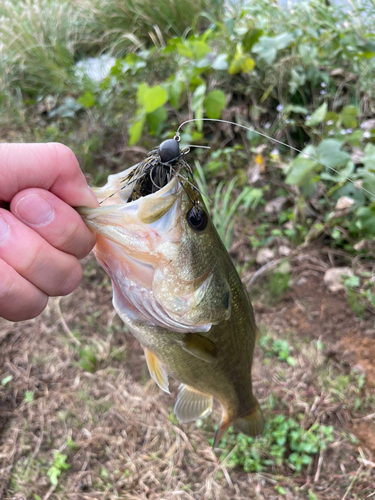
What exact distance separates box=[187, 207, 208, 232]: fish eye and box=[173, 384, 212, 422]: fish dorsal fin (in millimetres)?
884

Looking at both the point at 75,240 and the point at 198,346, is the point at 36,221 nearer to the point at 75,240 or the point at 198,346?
the point at 75,240

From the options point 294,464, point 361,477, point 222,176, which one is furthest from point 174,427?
point 222,176

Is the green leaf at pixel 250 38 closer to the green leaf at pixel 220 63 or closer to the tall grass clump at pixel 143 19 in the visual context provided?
the green leaf at pixel 220 63

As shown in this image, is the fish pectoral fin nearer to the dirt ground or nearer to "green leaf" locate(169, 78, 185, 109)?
the dirt ground

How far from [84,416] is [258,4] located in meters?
4.62

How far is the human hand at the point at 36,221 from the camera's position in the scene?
0.85m

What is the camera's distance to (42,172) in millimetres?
884

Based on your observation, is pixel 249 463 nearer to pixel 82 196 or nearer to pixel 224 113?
pixel 82 196

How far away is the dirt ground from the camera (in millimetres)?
1837

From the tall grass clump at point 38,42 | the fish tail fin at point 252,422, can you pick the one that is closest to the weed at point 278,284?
the fish tail fin at point 252,422

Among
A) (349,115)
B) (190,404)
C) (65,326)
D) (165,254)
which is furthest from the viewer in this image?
(65,326)

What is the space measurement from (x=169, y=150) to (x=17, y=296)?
55cm

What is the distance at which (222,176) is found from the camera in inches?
130

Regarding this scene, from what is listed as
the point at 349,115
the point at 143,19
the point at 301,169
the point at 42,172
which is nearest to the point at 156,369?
the point at 42,172
